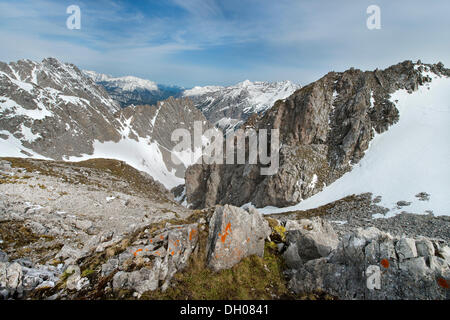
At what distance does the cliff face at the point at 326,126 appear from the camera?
2247 inches

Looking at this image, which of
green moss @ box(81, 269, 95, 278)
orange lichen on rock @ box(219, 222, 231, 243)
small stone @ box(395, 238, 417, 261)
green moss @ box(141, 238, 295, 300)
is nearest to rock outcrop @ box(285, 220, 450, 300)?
small stone @ box(395, 238, 417, 261)

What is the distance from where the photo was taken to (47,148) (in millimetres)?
145625

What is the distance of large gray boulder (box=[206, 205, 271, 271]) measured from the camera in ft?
36.5

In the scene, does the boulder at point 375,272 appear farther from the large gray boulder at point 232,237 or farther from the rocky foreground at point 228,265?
the large gray boulder at point 232,237

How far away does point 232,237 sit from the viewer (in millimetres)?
11758

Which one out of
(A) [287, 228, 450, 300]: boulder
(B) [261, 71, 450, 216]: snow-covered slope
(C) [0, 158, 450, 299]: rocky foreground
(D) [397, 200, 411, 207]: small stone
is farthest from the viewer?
(B) [261, 71, 450, 216]: snow-covered slope

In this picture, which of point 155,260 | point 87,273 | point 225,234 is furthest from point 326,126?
point 87,273

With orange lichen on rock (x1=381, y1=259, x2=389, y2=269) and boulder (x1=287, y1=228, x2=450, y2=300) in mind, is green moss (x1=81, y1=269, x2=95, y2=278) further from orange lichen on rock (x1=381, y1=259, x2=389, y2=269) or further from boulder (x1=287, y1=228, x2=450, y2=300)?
orange lichen on rock (x1=381, y1=259, x2=389, y2=269)

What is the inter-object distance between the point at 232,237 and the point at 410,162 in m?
53.8

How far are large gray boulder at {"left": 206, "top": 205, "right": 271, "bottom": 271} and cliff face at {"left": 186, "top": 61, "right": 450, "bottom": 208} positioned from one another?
4637cm

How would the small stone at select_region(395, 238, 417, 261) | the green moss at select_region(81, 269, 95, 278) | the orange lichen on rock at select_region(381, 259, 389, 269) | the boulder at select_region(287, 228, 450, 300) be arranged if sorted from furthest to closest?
the green moss at select_region(81, 269, 95, 278)
the orange lichen on rock at select_region(381, 259, 389, 269)
the small stone at select_region(395, 238, 417, 261)
the boulder at select_region(287, 228, 450, 300)

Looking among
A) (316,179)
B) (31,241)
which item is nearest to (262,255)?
(31,241)

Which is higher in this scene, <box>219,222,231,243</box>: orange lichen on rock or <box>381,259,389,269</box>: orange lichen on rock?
<box>219,222,231,243</box>: orange lichen on rock
